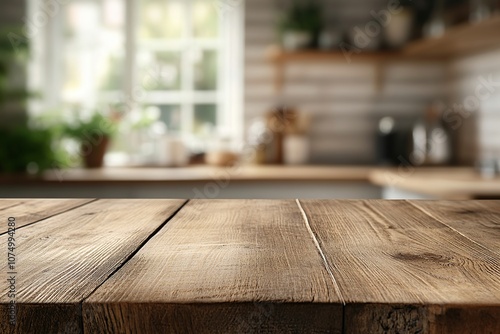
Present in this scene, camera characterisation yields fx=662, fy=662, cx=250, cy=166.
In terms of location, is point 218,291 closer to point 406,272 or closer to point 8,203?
point 406,272

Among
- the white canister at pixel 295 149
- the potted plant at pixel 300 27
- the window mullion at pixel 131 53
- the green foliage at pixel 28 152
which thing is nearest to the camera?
the green foliage at pixel 28 152

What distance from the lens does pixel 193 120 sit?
3895mm

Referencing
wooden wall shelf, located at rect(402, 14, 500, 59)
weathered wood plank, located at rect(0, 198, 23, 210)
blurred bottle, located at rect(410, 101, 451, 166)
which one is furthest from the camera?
blurred bottle, located at rect(410, 101, 451, 166)

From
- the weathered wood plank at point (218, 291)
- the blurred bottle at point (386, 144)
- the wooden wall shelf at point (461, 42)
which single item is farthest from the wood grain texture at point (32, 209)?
the blurred bottle at point (386, 144)

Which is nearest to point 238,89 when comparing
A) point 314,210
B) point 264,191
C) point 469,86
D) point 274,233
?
point 264,191

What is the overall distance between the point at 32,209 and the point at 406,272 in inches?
28.8

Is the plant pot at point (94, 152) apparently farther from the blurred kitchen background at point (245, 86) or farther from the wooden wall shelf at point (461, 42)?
the wooden wall shelf at point (461, 42)

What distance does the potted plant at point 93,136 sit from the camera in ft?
11.1

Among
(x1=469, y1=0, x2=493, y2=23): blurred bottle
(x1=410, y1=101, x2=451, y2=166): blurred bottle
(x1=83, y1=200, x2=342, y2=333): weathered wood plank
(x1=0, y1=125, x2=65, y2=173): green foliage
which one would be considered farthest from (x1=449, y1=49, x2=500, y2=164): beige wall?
(x1=83, y1=200, x2=342, y2=333): weathered wood plank

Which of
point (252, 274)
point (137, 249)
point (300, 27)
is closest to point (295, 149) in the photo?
point (300, 27)

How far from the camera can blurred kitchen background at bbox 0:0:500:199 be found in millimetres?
3443

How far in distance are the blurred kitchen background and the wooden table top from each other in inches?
92.7

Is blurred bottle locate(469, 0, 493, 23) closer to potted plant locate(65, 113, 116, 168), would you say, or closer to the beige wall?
the beige wall

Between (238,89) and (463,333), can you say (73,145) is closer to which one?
(238,89)
